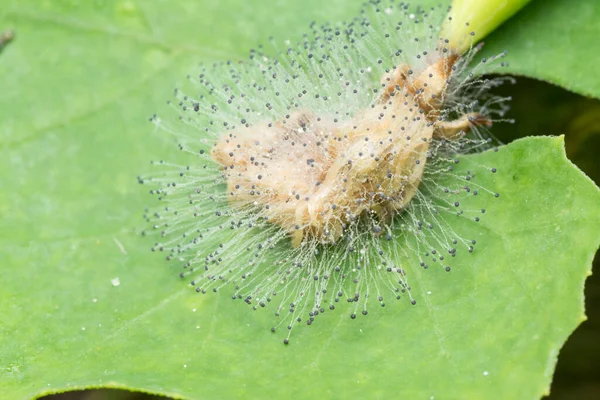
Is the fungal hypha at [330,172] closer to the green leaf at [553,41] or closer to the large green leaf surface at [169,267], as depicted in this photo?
the large green leaf surface at [169,267]

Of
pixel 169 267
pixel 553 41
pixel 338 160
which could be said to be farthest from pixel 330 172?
pixel 553 41

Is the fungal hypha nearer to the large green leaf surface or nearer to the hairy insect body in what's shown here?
the hairy insect body

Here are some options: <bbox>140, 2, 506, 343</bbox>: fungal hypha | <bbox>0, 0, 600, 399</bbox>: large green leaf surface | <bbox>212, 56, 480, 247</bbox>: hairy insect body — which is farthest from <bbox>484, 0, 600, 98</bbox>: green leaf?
<bbox>212, 56, 480, 247</bbox>: hairy insect body

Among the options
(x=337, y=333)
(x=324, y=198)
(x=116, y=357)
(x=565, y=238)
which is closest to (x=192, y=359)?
(x=116, y=357)

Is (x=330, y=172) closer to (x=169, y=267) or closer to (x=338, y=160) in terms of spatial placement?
(x=338, y=160)

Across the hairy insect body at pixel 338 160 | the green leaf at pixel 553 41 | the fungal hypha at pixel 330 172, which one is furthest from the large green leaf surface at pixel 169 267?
the hairy insect body at pixel 338 160

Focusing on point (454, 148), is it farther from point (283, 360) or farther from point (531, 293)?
point (283, 360)
